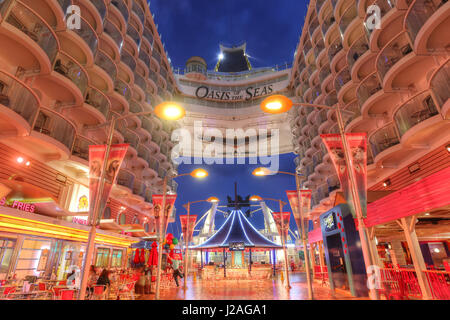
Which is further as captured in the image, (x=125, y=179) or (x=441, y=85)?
(x=125, y=179)

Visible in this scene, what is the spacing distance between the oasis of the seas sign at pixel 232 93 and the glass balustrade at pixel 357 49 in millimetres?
28813

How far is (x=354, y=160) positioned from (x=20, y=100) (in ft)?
42.8

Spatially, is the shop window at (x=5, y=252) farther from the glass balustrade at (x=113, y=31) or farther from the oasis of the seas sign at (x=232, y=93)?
the oasis of the seas sign at (x=232, y=93)

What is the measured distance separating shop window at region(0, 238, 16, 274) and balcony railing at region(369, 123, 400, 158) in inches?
836

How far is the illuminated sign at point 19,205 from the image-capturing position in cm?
1078

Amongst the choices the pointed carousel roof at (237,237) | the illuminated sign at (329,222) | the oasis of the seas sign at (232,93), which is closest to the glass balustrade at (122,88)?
the pointed carousel roof at (237,237)

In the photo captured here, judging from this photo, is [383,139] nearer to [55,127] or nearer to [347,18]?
[347,18]

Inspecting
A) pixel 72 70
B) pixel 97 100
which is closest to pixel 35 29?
pixel 72 70

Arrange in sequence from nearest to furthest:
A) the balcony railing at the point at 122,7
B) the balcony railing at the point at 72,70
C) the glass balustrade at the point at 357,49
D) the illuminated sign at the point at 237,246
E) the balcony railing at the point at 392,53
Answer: the balcony railing at the point at 72,70 < the balcony railing at the point at 392,53 < the glass balustrade at the point at 357,49 < the balcony railing at the point at 122,7 < the illuminated sign at the point at 237,246

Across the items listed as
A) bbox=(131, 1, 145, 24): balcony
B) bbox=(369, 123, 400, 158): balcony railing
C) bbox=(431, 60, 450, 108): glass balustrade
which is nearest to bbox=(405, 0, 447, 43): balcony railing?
bbox=(431, 60, 450, 108): glass balustrade

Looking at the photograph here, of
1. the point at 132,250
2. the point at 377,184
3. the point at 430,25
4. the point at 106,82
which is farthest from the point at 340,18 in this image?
the point at 132,250

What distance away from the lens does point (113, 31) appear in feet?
71.3
